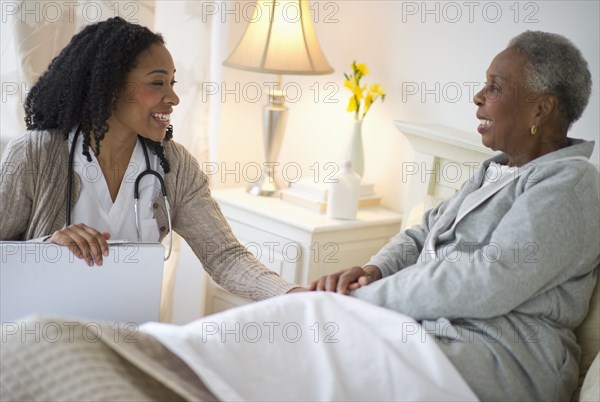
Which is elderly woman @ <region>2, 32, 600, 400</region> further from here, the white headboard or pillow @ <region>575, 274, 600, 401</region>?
the white headboard

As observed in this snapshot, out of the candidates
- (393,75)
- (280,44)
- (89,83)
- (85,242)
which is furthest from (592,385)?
(280,44)

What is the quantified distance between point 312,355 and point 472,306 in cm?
35

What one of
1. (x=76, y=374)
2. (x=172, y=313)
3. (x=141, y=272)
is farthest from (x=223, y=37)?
(x=76, y=374)

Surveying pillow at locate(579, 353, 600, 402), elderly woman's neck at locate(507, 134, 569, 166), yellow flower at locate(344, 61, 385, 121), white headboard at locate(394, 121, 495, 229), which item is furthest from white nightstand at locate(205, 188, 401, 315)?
pillow at locate(579, 353, 600, 402)

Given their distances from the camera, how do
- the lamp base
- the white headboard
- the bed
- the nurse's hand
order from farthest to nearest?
the lamp base
the white headboard
the nurse's hand
the bed

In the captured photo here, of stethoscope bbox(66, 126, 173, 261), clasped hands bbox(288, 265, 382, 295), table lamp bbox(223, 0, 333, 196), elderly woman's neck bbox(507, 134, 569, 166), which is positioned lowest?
clasped hands bbox(288, 265, 382, 295)

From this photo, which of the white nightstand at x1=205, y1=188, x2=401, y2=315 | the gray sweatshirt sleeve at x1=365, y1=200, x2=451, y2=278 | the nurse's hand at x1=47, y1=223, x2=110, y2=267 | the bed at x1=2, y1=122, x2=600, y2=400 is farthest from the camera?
the white nightstand at x1=205, y1=188, x2=401, y2=315

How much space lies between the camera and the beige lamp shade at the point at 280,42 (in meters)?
3.01

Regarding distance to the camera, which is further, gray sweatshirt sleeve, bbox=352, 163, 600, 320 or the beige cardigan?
the beige cardigan

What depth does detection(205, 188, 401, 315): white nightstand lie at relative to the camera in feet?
9.41

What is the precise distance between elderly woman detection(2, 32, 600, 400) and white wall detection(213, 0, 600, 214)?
23.4 inches

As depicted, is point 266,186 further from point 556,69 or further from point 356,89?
point 556,69

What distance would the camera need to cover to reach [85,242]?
182 centimetres

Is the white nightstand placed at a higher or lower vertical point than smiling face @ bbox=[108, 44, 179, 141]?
lower
